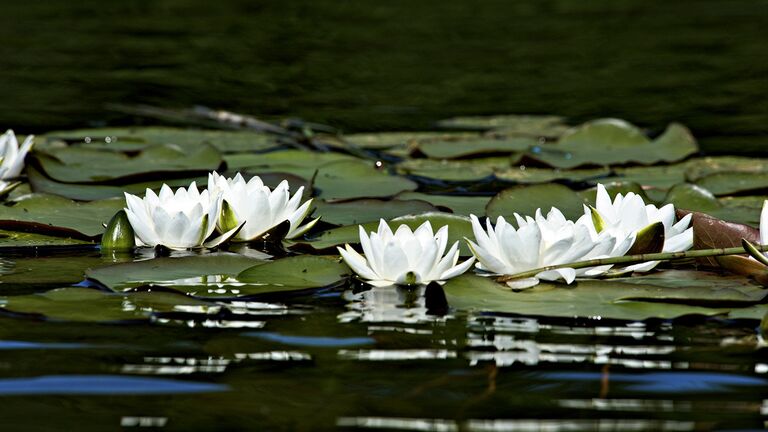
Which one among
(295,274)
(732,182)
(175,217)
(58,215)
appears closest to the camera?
(295,274)

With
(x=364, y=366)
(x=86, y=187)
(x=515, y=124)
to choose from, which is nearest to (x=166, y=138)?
(x=86, y=187)

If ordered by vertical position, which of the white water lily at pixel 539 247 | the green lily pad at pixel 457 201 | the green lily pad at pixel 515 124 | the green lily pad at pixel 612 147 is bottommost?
the white water lily at pixel 539 247

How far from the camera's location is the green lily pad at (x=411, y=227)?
132 inches

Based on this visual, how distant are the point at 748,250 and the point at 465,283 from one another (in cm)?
71

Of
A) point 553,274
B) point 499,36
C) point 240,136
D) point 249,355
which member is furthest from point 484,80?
point 249,355

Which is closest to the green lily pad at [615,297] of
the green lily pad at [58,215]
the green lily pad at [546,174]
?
the green lily pad at [58,215]

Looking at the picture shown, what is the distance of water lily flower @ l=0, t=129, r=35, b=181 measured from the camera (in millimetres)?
4125

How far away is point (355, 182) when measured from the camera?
4469 mm

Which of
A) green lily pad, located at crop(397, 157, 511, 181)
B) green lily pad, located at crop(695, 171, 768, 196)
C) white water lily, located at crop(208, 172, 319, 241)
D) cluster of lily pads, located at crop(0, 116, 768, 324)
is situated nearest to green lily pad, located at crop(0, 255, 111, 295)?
cluster of lily pads, located at crop(0, 116, 768, 324)

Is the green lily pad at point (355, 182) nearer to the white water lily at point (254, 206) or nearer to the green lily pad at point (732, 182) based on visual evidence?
the white water lily at point (254, 206)

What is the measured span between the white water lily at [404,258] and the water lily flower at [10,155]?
185 centimetres

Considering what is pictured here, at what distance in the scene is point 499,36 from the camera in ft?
37.4

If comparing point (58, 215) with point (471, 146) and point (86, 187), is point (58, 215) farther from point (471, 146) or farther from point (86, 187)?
point (471, 146)

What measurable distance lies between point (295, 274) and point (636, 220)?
95cm
